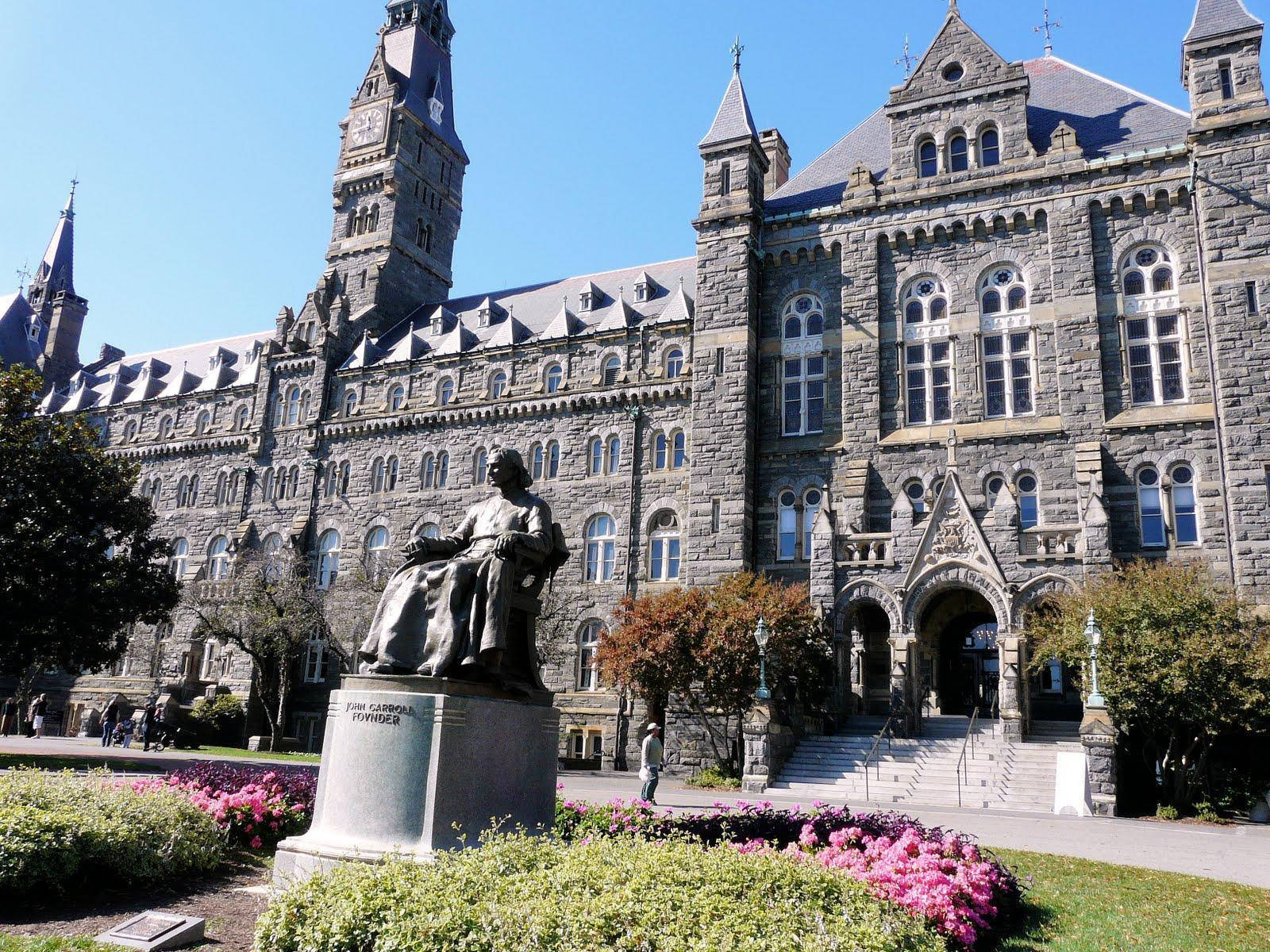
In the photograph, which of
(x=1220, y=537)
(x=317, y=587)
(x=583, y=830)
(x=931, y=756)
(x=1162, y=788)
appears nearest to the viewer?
(x=583, y=830)

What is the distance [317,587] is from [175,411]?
1702 centimetres

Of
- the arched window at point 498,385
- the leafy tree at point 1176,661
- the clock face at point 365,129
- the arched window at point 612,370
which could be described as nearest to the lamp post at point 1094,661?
the leafy tree at point 1176,661

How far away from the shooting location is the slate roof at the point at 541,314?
132 ft

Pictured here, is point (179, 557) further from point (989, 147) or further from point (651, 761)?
point (989, 147)

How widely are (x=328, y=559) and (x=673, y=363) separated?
18.3m

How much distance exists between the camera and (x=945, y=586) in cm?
2675

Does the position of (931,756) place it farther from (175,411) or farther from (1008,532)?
(175,411)

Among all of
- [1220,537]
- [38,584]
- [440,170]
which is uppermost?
[440,170]

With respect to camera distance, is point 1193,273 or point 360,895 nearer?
point 360,895

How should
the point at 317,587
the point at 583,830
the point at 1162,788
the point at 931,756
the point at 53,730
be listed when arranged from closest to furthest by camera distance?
the point at 583,830 → the point at 1162,788 → the point at 931,756 → the point at 317,587 → the point at 53,730

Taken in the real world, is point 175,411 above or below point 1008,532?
above

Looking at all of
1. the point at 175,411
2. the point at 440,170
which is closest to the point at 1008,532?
the point at 440,170

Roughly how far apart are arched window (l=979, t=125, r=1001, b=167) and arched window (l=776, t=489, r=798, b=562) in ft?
40.5

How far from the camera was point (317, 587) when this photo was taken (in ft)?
138
